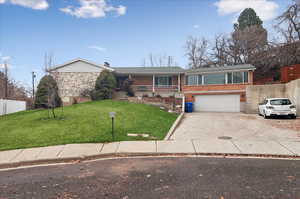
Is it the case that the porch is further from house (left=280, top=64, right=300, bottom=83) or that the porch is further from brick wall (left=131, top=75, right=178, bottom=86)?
house (left=280, top=64, right=300, bottom=83)

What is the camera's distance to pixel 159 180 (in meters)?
3.88

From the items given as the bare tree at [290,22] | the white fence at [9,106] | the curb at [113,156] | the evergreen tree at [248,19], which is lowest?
the curb at [113,156]

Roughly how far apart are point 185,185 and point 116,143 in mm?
4012

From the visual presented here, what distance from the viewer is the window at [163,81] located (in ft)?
81.9

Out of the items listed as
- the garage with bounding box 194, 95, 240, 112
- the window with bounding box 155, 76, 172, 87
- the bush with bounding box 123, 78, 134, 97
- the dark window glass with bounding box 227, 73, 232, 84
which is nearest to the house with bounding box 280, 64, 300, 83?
the garage with bounding box 194, 95, 240, 112

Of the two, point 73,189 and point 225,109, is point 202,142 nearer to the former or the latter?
point 73,189

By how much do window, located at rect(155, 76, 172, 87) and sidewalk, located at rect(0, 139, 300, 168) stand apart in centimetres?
1828

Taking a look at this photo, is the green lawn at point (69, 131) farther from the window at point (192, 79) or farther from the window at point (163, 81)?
the window at point (163, 81)

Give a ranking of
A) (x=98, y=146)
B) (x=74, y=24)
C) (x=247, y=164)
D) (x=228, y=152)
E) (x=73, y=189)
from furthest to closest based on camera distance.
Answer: (x=74, y=24) → (x=98, y=146) → (x=228, y=152) → (x=247, y=164) → (x=73, y=189)

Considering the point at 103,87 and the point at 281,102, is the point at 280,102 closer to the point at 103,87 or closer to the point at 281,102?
the point at 281,102

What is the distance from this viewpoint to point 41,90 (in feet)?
58.0

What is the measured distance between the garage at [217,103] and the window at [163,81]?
16.2ft

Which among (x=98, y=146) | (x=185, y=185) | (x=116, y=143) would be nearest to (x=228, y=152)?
(x=185, y=185)

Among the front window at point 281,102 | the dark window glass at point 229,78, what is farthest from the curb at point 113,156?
the dark window glass at point 229,78
